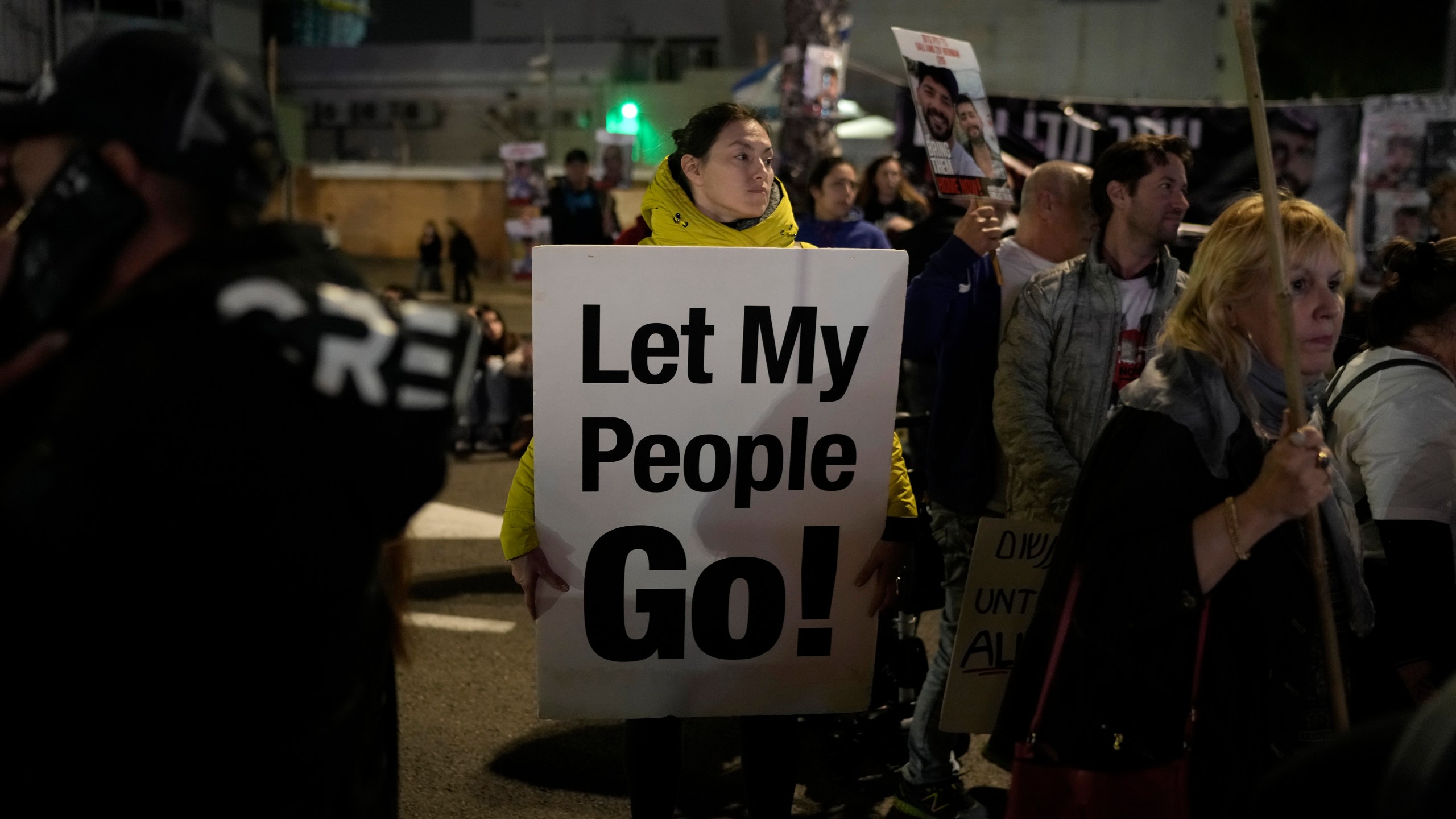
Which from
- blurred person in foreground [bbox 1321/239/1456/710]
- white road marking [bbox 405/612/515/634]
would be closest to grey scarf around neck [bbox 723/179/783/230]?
blurred person in foreground [bbox 1321/239/1456/710]

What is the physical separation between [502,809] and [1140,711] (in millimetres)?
2541

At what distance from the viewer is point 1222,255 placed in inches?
98.7

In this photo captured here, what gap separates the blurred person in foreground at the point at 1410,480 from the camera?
277 cm

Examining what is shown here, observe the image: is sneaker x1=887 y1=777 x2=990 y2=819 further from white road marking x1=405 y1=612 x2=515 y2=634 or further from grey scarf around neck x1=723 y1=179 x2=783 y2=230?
white road marking x1=405 y1=612 x2=515 y2=634

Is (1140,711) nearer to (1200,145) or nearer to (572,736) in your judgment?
(572,736)

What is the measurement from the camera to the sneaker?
396cm

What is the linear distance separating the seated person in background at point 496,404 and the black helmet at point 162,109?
9.34 m

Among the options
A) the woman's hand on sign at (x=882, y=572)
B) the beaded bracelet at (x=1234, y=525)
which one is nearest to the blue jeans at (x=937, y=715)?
the woman's hand on sign at (x=882, y=572)

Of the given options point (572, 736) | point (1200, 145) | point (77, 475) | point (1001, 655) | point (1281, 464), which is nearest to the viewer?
point (77, 475)

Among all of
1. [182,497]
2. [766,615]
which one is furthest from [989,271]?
[182,497]

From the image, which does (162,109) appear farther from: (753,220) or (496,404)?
(496,404)

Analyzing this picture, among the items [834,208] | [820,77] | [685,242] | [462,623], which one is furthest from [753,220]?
[820,77]

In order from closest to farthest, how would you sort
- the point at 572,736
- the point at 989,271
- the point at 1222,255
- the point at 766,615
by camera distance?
the point at 1222,255 → the point at 766,615 → the point at 989,271 → the point at 572,736

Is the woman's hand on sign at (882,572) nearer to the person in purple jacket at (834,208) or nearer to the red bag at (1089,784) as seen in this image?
the red bag at (1089,784)
